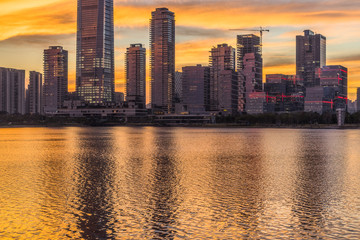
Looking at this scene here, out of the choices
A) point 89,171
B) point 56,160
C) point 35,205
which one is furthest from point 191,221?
point 56,160

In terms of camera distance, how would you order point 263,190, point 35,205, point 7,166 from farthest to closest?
point 7,166 → point 263,190 → point 35,205

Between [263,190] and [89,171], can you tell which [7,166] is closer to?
[89,171]

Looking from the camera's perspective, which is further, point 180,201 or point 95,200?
point 95,200

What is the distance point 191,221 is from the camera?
33219 millimetres

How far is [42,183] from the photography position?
51375 mm

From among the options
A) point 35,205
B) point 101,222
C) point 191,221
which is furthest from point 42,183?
point 191,221

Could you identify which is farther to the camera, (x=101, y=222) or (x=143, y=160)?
(x=143, y=160)

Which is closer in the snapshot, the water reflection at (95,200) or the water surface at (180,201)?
the water surface at (180,201)

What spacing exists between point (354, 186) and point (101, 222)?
30034 millimetres

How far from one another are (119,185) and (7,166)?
2877 centimetres

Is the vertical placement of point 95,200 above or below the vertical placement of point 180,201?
below

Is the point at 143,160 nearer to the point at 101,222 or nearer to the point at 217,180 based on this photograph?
the point at 217,180

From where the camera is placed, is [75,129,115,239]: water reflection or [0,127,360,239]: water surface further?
[75,129,115,239]: water reflection

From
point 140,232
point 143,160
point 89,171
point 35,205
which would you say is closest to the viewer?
point 140,232
